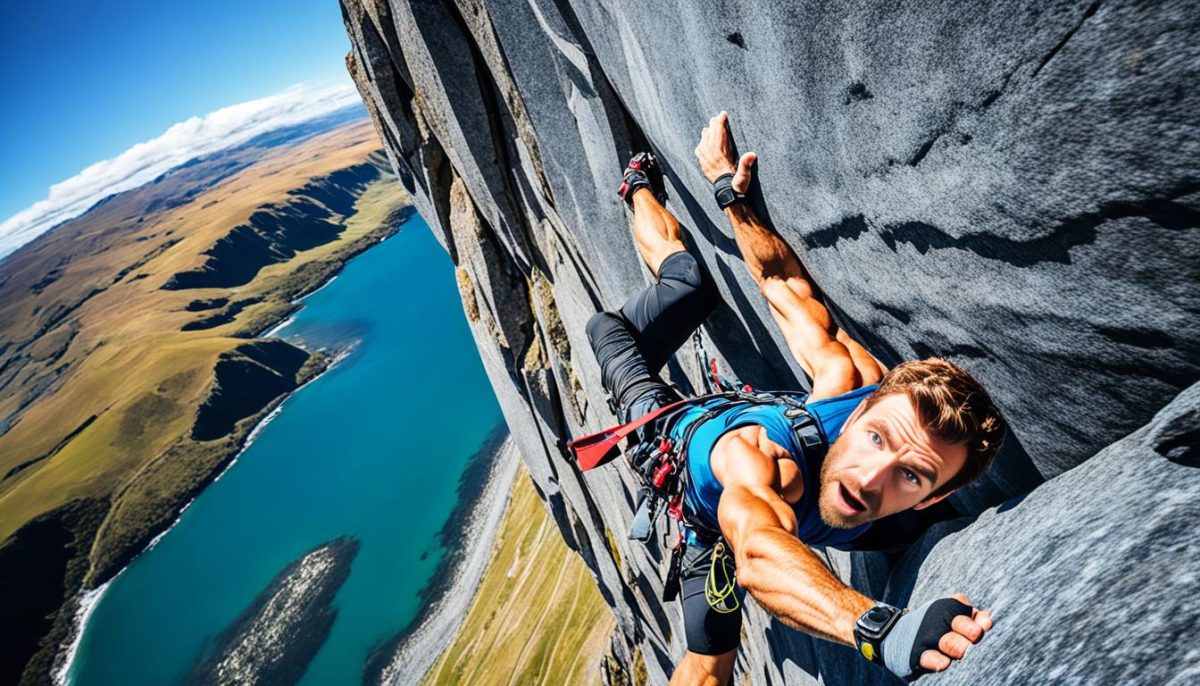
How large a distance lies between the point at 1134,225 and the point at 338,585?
2613 inches

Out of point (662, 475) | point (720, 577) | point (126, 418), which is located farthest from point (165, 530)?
point (662, 475)

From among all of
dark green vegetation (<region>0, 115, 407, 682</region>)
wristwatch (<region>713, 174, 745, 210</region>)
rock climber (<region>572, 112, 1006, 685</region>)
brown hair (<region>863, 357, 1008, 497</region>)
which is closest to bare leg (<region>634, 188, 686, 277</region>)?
rock climber (<region>572, 112, 1006, 685</region>)

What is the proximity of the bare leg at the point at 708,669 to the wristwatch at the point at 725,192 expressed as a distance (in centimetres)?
467

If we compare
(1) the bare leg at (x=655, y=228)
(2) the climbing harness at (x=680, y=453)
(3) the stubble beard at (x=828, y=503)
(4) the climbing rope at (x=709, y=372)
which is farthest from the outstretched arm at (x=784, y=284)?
(4) the climbing rope at (x=709, y=372)

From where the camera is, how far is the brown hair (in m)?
3.02

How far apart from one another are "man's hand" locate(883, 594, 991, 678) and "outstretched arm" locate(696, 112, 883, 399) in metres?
2.00

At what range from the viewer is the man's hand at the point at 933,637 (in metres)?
2.41

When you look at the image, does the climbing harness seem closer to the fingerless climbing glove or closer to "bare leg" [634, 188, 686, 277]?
the fingerless climbing glove

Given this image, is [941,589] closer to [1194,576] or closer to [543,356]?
[1194,576]

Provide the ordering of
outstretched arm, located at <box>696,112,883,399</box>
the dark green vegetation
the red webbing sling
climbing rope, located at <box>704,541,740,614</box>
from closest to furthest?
1. outstretched arm, located at <box>696,112,883,399</box>
2. climbing rope, located at <box>704,541,740,614</box>
3. the red webbing sling
4. the dark green vegetation

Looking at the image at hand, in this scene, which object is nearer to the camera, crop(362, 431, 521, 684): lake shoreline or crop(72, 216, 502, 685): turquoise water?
crop(362, 431, 521, 684): lake shoreline

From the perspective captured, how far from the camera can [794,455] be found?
11.9ft

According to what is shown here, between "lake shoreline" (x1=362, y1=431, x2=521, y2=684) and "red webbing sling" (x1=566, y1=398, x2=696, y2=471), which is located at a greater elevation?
"red webbing sling" (x1=566, y1=398, x2=696, y2=471)

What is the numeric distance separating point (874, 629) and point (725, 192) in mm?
3427
